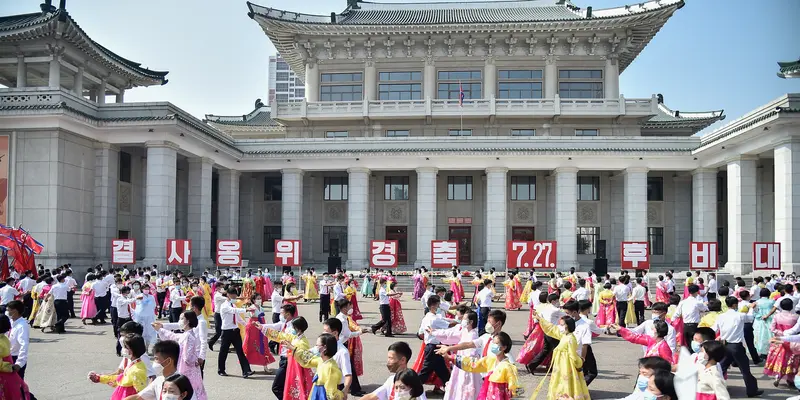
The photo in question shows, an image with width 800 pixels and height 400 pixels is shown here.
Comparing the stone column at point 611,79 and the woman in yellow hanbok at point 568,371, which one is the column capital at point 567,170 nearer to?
the stone column at point 611,79

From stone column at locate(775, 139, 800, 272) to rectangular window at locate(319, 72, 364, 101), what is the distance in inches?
931

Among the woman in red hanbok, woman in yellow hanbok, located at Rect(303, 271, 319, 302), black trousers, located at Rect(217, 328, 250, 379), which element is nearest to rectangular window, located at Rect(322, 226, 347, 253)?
woman in yellow hanbok, located at Rect(303, 271, 319, 302)

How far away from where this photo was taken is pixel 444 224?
1433 inches

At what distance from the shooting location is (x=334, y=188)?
123ft

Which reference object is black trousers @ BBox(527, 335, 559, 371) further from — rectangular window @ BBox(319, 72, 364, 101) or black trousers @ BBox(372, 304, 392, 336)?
rectangular window @ BBox(319, 72, 364, 101)

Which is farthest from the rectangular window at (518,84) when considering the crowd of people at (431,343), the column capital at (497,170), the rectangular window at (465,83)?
the crowd of people at (431,343)

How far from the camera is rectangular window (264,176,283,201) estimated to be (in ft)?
124

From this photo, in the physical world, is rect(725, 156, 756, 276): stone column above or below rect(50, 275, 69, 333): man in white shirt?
above

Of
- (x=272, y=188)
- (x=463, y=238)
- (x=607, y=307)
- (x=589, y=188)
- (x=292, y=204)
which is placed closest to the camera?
(x=607, y=307)

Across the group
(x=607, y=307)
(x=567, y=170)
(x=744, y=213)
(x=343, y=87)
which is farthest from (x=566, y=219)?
(x=343, y=87)

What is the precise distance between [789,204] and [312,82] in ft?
87.9

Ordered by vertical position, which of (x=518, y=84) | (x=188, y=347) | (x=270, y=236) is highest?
(x=518, y=84)

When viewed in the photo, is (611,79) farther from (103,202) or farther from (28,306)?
(28,306)

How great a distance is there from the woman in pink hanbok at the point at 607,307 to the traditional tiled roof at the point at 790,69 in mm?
19613
